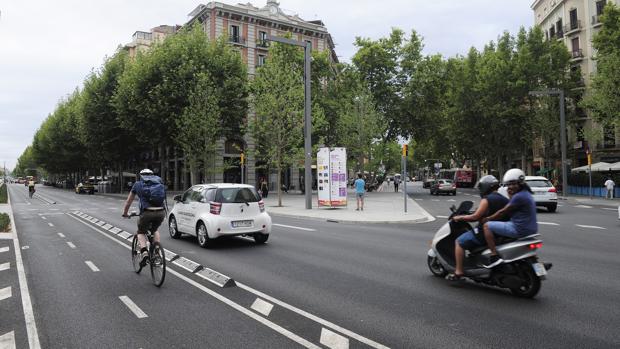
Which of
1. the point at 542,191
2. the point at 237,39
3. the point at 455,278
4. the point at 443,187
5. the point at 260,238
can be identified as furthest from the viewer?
the point at 237,39

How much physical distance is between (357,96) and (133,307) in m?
35.7

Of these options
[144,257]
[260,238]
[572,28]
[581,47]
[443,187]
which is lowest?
[260,238]

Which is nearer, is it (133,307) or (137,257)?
(133,307)

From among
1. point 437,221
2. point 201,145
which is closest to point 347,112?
point 201,145

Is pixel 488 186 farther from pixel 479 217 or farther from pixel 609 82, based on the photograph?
pixel 609 82

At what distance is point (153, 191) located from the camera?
7.26 metres

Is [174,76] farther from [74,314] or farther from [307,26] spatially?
[74,314]

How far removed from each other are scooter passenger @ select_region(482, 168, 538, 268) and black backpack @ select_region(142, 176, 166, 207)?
16.0 feet

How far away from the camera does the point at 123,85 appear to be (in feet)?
115

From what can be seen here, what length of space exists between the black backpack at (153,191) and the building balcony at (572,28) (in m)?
51.7

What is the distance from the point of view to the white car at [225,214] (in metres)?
10.4

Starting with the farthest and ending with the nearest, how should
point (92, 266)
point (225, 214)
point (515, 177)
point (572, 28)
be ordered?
1. point (572, 28)
2. point (225, 214)
3. point (92, 266)
4. point (515, 177)

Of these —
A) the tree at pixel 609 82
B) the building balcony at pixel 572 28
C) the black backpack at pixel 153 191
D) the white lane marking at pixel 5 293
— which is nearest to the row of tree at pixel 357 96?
the tree at pixel 609 82

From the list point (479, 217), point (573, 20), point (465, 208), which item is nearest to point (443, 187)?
point (573, 20)
